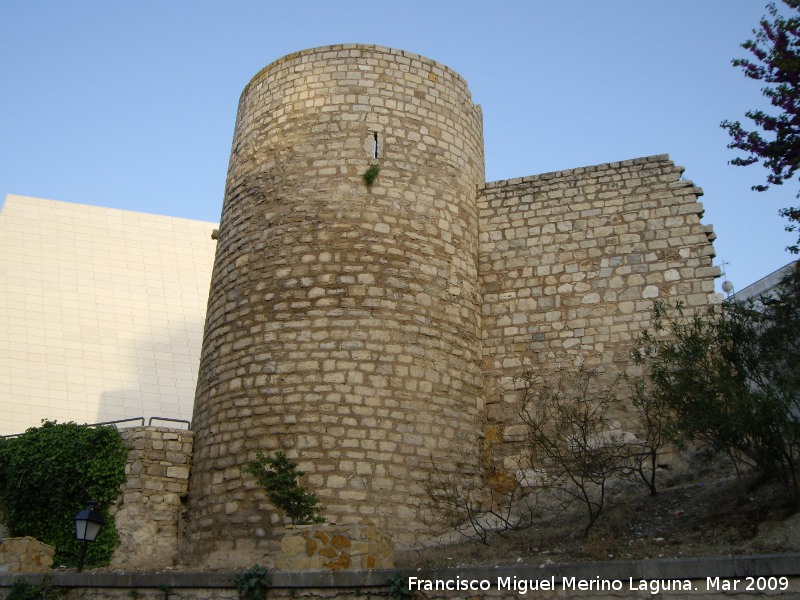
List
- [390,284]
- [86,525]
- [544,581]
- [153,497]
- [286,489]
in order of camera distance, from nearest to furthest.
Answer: [544,581]
[86,525]
[286,489]
[390,284]
[153,497]

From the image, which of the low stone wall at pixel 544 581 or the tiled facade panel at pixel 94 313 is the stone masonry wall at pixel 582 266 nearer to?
the low stone wall at pixel 544 581

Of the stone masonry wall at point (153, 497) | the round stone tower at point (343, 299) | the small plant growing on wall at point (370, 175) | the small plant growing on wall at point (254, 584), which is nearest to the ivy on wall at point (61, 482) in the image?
the stone masonry wall at point (153, 497)

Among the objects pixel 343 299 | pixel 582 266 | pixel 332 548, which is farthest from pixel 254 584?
pixel 582 266

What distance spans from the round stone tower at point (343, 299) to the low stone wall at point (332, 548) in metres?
2.34

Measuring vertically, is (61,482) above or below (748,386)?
below

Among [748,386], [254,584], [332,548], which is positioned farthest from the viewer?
[748,386]

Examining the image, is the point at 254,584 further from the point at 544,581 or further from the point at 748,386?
the point at 748,386

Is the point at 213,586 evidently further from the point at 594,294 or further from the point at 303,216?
the point at 594,294

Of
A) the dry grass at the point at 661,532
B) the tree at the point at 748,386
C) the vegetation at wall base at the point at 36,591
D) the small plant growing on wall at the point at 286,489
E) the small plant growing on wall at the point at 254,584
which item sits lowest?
the vegetation at wall base at the point at 36,591

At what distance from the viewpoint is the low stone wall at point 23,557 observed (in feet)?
26.3

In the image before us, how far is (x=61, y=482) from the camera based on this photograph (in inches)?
402

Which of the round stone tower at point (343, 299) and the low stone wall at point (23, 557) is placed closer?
the low stone wall at point (23, 557)

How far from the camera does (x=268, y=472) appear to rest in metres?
8.24

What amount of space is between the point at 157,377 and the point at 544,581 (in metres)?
20.1
